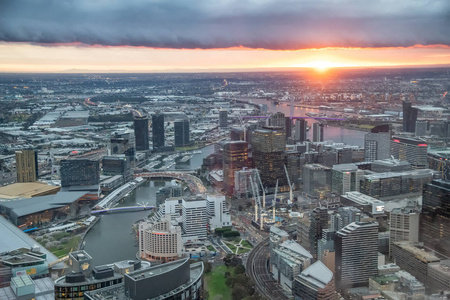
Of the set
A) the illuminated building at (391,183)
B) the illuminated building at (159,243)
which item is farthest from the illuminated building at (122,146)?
the illuminated building at (159,243)

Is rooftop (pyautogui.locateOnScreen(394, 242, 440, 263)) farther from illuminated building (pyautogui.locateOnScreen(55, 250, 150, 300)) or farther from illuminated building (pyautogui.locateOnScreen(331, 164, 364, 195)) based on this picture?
illuminated building (pyautogui.locateOnScreen(331, 164, 364, 195))

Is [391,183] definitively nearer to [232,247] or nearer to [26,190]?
[232,247]

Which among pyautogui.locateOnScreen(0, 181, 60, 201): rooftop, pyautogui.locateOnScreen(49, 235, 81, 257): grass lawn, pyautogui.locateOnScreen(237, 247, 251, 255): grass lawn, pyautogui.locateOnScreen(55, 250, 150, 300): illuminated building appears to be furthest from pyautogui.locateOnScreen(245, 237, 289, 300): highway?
pyautogui.locateOnScreen(0, 181, 60, 201): rooftop

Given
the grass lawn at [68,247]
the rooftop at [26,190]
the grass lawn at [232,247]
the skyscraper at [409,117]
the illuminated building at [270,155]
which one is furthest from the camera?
the skyscraper at [409,117]

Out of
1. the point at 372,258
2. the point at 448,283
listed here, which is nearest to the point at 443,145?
the point at 372,258

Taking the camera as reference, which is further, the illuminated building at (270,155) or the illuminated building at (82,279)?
the illuminated building at (270,155)

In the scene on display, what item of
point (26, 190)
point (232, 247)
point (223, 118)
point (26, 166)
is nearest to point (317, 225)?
point (232, 247)

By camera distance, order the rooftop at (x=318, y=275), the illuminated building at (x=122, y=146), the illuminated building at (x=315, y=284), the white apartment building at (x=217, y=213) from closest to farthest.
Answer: the illuminated building at (x=315, y=284) < the rooftop at (x=318, y=275) < the white apartment building at (x=217, y=213) < the illuminated building at (x=122, y=146)

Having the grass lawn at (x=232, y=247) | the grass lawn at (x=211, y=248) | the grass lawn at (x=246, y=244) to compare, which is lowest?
the grass lawn at (x=211, y=248)

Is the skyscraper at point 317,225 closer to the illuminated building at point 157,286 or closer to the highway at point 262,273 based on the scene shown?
the highway at point 262,273
